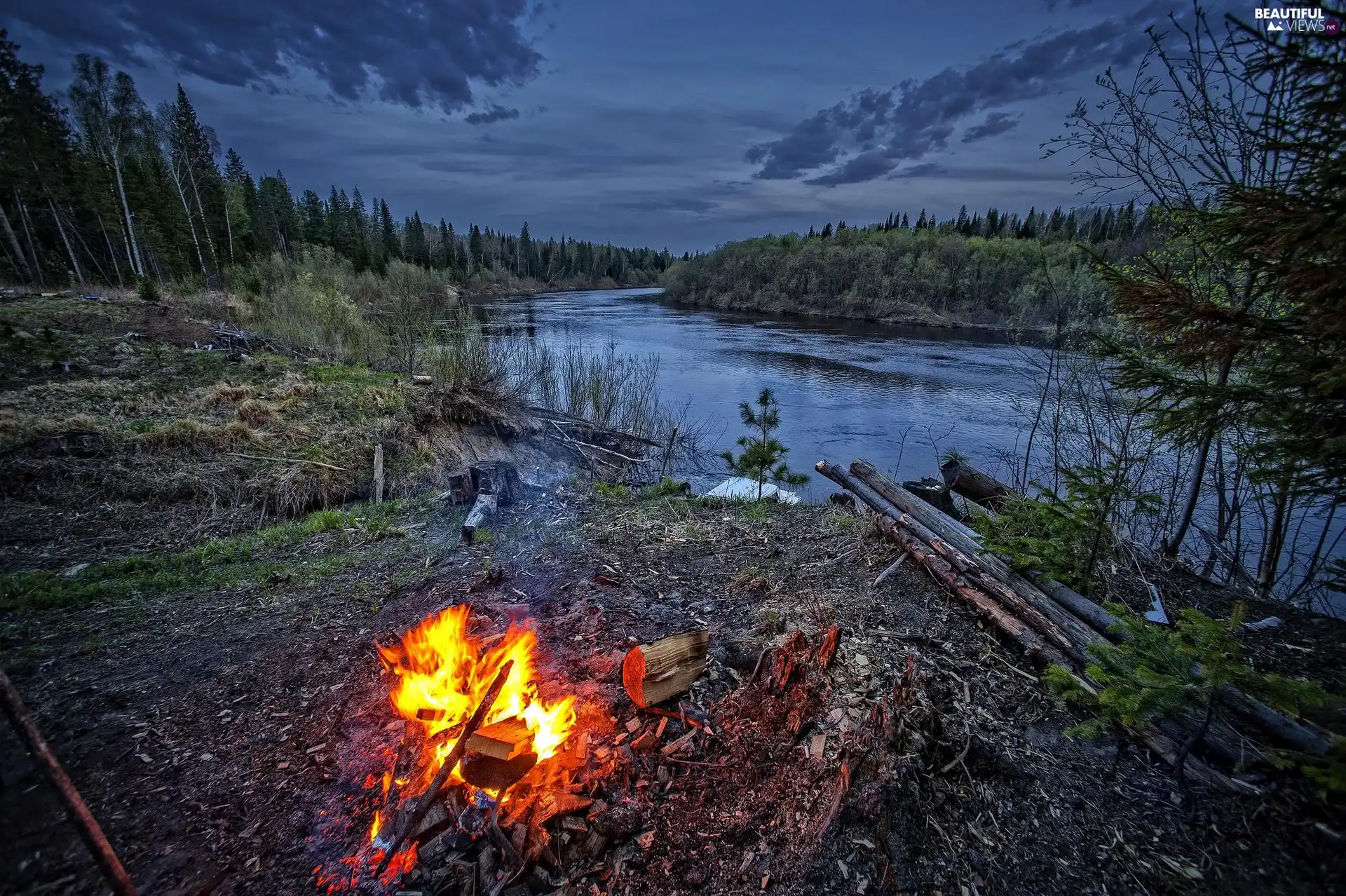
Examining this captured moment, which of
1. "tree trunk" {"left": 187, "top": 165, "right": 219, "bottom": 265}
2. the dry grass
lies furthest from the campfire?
"tree trunk" {"left": 187, "top": 165, "right": 219, "bottom": 265}

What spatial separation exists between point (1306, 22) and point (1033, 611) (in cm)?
334

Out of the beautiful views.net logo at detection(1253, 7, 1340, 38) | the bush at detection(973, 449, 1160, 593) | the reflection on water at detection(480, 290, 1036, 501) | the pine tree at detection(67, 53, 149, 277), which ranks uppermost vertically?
the pine tree at detection(67, 53, 149, 277)

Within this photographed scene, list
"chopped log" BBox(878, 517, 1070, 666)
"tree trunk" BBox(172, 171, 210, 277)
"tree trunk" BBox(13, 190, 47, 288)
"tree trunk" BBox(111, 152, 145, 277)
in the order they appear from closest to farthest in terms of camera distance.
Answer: "chopped log" BBox(878, 517, 1070, 666)
"tree trunk" BBox(111, 152, 145, 277)
"tree trunk" BBox(13, 190, 47, 288)
"tree trunk" BBox(172, 171, 210, 277)

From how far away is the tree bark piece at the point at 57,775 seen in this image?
133cm

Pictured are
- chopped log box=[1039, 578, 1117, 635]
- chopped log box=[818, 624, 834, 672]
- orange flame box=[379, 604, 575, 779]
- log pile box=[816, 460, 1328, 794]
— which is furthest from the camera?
chopped log box=[1039, 578, 1117, 635]

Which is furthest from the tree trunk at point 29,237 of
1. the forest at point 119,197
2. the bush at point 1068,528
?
the bush at point 1068,528

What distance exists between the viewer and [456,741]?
2.53 metres

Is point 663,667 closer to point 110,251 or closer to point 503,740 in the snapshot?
point 503,740

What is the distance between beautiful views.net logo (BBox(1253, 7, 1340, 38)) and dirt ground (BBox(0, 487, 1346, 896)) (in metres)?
2.90

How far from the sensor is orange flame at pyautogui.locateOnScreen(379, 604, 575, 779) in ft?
9.09

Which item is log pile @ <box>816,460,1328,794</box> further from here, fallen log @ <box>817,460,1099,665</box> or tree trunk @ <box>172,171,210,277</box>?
tree trunk @ <box>172,171,210,277</box>

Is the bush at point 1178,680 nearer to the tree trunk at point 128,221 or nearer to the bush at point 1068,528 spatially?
the bush at point 1068,528

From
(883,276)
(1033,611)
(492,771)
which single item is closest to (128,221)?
(492,771)

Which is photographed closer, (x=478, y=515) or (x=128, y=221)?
(x=478, y=515)
